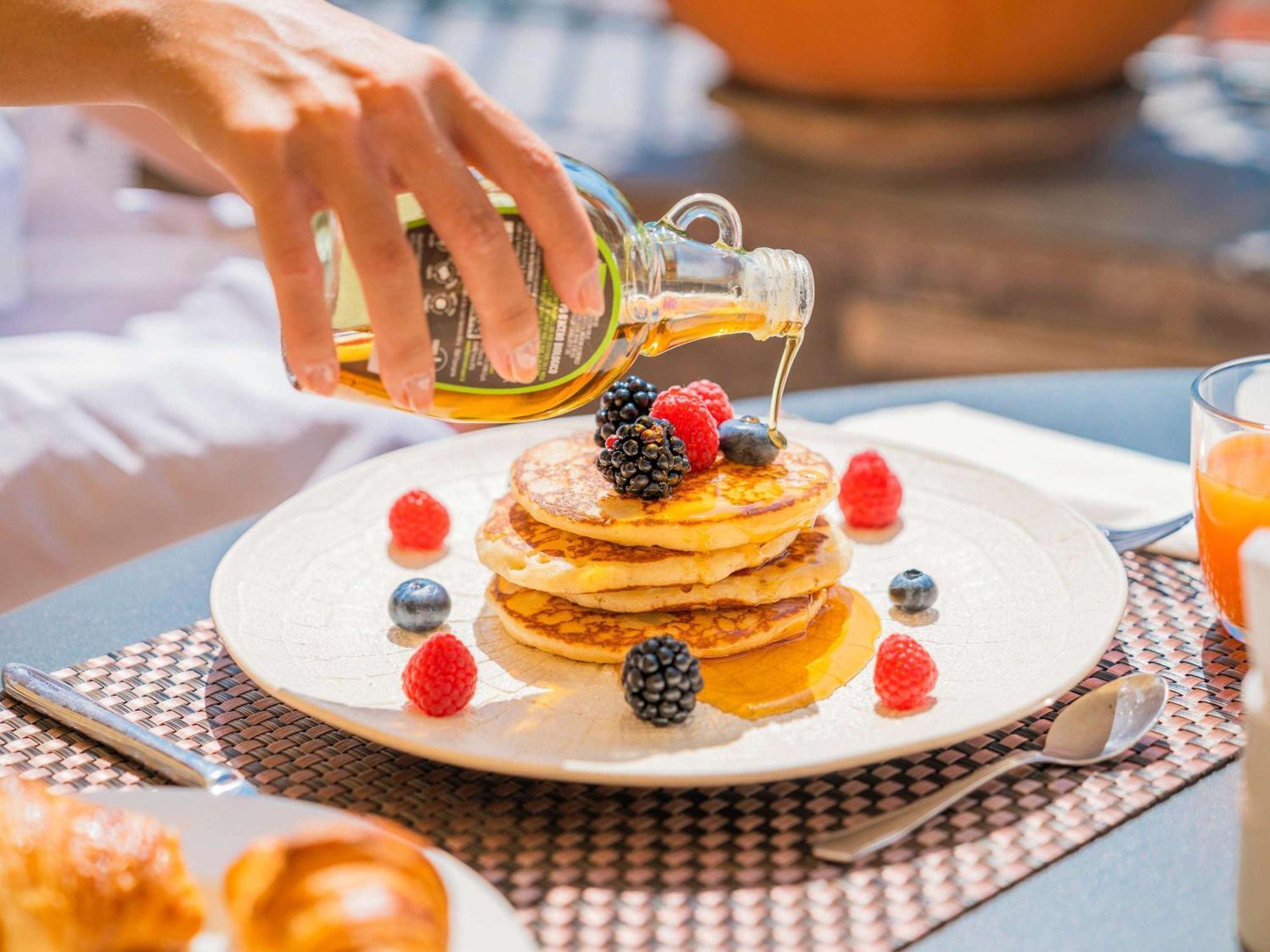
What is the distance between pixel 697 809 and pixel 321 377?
0.42 meters

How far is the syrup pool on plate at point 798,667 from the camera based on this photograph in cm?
117

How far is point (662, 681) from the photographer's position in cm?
108

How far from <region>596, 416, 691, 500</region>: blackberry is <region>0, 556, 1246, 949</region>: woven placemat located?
1.02ft

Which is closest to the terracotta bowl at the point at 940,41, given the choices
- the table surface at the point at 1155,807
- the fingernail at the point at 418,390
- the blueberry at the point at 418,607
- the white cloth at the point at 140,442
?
the table surface at the point at 1155,807

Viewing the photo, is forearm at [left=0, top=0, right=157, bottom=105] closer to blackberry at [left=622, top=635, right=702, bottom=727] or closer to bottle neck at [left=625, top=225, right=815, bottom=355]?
bottle neck at [left=625, top=225, right=815, bottom=355]

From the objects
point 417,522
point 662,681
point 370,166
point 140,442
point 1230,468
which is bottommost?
point 140,442

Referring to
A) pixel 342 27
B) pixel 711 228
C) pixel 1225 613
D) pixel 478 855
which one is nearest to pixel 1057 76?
pixel 711 228

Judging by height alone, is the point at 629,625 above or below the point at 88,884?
below

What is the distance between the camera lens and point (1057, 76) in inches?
143

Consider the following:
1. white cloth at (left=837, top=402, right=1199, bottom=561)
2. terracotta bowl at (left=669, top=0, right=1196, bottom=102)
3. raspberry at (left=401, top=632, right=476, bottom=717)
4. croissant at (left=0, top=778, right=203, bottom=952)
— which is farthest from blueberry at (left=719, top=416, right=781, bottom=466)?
terracotta bowl at (left=669, top=0, right=1196, bottom=102)

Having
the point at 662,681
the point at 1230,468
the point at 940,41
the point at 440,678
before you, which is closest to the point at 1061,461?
the point at 1230,468

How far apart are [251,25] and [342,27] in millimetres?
69

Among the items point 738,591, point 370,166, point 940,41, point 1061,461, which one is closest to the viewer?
point 370,166

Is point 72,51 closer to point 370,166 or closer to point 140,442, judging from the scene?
point 370,166
